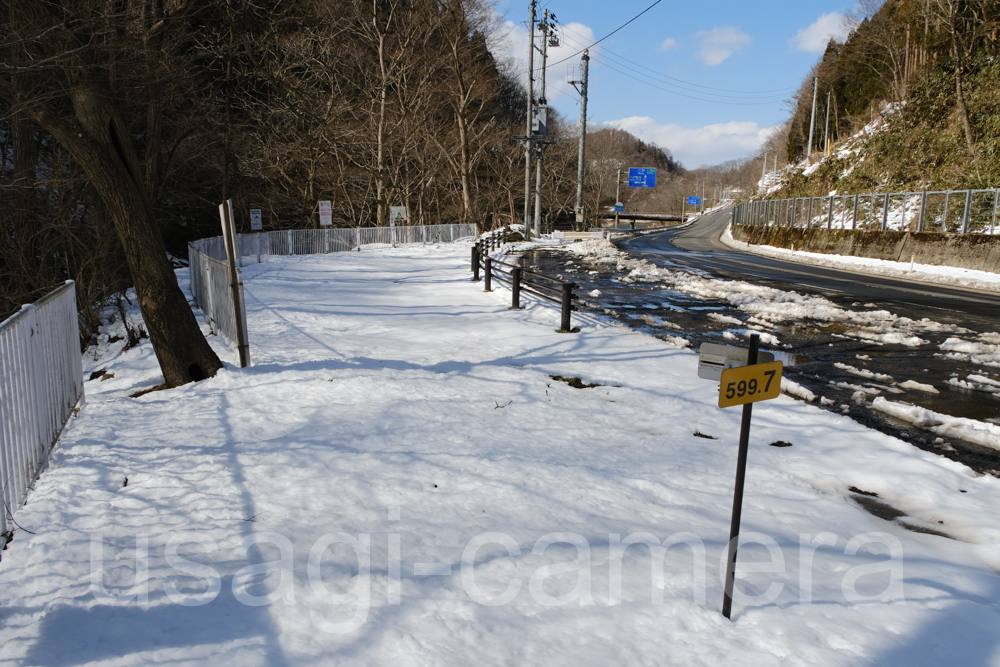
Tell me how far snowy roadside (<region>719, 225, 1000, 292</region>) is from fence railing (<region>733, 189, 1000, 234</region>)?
1802 millimetres

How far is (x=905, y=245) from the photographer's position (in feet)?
79.5

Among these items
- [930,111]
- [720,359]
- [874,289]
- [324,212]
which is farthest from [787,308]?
[930,111]

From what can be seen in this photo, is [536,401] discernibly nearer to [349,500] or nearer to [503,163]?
[349,500]

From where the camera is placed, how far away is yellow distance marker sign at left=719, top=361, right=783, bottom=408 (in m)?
3.23

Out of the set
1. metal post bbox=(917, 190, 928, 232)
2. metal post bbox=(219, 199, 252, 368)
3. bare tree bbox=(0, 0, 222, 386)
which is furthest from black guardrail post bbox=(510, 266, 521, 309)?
metal post bbox=(917, 190, 928, 232)

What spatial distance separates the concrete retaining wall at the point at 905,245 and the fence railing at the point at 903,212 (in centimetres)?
64

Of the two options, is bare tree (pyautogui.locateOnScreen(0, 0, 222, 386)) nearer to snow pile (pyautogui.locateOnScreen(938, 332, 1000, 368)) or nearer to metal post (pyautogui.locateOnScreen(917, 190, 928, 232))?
snow pile (pyautogui.locateOnScreen(938, 332, 1000, 368))

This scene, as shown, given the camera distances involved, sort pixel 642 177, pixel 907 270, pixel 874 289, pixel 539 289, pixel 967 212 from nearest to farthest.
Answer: pixel 539 289
pixel 874 289
pixel 967 212
pixel 907 270
pixel 642 177

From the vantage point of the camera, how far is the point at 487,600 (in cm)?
355

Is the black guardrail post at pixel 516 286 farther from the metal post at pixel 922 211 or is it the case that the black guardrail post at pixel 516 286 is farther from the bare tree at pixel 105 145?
the metal post at pixel 922 211

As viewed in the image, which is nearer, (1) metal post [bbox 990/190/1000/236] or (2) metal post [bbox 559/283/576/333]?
(2) metal post [bbox 559/283/576/333]

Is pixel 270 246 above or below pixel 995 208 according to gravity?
below

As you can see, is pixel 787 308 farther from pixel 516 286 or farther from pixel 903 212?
pixel 903 212

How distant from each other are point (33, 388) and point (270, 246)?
92.8ft
